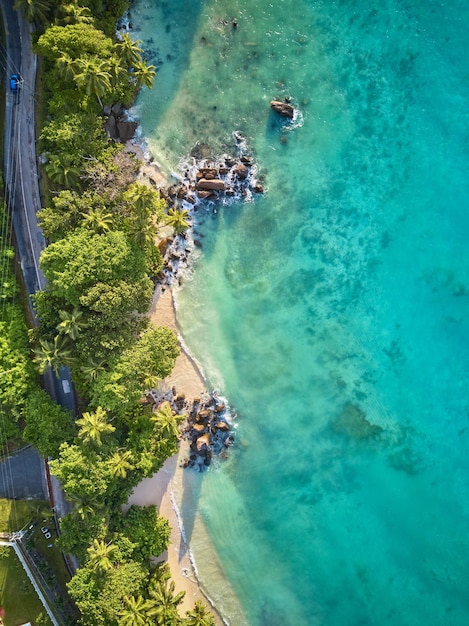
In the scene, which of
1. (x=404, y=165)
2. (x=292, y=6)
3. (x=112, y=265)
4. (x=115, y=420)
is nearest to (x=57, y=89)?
(x=112, y=265)

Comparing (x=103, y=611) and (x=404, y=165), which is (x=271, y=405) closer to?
(x=103, y=611)

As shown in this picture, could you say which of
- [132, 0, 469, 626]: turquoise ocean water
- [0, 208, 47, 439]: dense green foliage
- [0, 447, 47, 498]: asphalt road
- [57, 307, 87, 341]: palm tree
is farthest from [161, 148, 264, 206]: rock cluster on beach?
[0, 447, 47, 498]: asphalt road

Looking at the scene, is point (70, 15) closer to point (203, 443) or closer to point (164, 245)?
point (164, 245)

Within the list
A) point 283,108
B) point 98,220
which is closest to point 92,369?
point 98,220

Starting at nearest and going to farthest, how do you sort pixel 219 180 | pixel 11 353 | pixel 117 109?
pixel 11 353
pixel 117 109
pixel 219 180

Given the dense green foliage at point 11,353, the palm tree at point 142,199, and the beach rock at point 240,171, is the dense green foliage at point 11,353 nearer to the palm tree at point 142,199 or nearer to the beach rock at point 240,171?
the palm tree at point 142,199

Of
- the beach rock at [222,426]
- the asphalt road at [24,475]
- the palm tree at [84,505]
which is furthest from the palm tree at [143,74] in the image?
the palm tree at [84,505]

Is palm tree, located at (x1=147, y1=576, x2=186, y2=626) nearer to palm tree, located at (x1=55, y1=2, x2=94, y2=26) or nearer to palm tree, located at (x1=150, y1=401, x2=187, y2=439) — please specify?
palm tree, located at (x1=150, y1=401, x2=187, y2=439)

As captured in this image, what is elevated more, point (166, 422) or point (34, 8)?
point (34, 8)
